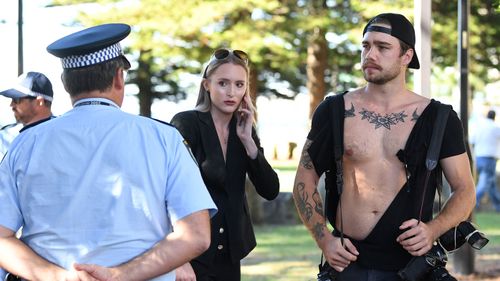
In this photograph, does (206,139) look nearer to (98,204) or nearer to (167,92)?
(98,204)

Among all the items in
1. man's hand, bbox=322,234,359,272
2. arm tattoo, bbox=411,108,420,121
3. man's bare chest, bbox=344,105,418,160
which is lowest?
man's hand, bbox=322,234,359,272

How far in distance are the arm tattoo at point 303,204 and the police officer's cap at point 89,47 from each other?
5.48ft

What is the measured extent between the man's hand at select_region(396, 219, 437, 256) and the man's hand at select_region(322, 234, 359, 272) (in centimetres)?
24

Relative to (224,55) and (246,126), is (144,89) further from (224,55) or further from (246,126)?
(246,126)

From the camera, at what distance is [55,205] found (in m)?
3.28

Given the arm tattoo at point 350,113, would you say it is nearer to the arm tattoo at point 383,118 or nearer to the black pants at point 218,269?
the arm tattoo at point 383,118

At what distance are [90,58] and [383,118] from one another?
188 cm

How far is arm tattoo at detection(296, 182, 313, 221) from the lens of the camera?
481cm

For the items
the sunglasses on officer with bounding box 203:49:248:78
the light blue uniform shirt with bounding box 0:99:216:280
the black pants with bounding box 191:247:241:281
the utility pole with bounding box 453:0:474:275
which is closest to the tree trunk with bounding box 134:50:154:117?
the utility pole with bounding box 453:0:474:275

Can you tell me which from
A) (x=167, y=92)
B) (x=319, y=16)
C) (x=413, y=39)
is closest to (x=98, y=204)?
(x=413, y=39)

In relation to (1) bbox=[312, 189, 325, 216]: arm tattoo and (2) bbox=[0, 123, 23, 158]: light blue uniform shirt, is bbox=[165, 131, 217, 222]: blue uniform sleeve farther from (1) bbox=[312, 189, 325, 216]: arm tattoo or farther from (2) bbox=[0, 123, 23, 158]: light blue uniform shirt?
(2) bbox=[0, 123, 23, 158]: light blue uniform shirt

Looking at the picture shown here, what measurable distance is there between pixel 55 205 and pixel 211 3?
1732 centimetres

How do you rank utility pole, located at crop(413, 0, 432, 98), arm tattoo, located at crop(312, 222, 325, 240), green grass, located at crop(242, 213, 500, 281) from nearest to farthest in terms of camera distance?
1. arm tattoo, located at crop(312, 222, 325, 240)
2. utility pole, located at crop(413, 0, 432, 98)
3. green grass, located at crop(242, 213, 500, 281)

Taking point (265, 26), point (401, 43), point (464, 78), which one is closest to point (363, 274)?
point (401, 43)
